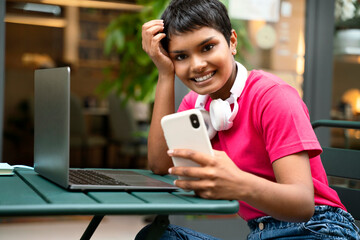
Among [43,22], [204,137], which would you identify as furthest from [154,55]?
[43,22]

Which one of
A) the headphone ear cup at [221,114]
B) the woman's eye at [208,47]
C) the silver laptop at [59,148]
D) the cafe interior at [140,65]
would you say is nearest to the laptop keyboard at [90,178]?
the silver laptop at [59,148]

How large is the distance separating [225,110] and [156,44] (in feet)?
1.05

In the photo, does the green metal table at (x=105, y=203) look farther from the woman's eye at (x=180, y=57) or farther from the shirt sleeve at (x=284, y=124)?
the woman's eye at (x=180, y=57)

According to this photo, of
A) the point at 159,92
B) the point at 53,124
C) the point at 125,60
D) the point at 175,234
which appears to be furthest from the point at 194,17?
the point at 125,60

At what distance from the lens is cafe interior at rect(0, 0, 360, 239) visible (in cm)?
350

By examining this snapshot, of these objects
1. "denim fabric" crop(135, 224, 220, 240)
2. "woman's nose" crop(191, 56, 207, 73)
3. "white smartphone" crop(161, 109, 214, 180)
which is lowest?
"denim fabric" crop(135, 224, 220, 240)

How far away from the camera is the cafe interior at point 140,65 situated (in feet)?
11.5

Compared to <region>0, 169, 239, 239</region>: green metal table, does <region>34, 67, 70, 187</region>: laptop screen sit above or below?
above

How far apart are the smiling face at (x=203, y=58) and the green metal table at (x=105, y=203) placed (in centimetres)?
38

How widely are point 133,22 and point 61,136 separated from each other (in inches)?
116

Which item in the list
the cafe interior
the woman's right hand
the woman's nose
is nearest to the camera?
the woman's nose

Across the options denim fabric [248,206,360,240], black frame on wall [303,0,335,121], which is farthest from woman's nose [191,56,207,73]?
black frame on wall [303,0,335,121]

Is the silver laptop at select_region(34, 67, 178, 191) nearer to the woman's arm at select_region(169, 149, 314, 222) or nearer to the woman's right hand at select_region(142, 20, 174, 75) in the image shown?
the woman's arm at select_region(169, 149, 314, 222)

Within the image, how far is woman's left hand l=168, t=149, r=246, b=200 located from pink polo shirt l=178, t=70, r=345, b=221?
0.19 m
